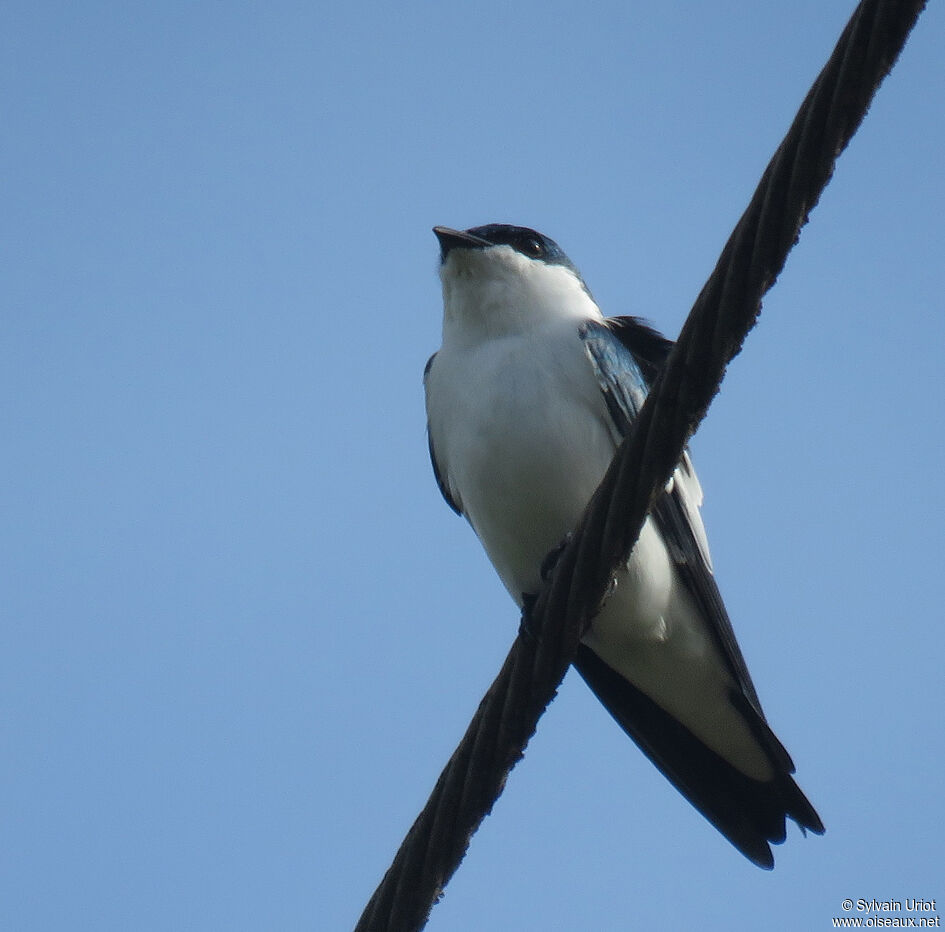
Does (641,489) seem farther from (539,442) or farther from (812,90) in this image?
(539,442)

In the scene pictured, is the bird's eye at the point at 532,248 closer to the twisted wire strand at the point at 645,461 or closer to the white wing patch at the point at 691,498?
the white wing patch at the point at 691,498

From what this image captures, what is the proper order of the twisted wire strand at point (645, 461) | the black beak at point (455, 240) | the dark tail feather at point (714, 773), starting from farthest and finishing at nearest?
the black beak at point (455, 240), the dark tail feather at point (714, 773), the twisted wire strand at point (645, 461)

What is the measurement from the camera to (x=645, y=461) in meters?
2.49

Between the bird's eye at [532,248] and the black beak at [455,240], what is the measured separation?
0.17 meters

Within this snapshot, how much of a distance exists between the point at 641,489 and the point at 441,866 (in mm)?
918

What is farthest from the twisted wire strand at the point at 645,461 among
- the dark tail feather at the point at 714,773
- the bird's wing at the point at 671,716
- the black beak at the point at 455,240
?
the black beak at the point at 455,240

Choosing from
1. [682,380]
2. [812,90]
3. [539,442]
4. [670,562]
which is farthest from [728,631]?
[812,90]

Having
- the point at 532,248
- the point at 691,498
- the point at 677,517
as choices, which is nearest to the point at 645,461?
the point at 677,517

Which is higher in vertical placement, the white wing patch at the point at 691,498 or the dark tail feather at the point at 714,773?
the white wing patch at the point at 691,498

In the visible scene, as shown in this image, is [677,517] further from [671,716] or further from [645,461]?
[645,461]

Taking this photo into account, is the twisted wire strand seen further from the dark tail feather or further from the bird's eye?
the bird's eye

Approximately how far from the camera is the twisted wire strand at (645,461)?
2102mm

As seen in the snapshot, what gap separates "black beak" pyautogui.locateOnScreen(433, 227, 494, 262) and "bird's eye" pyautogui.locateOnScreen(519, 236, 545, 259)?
0.17 metres

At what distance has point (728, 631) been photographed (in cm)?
417
